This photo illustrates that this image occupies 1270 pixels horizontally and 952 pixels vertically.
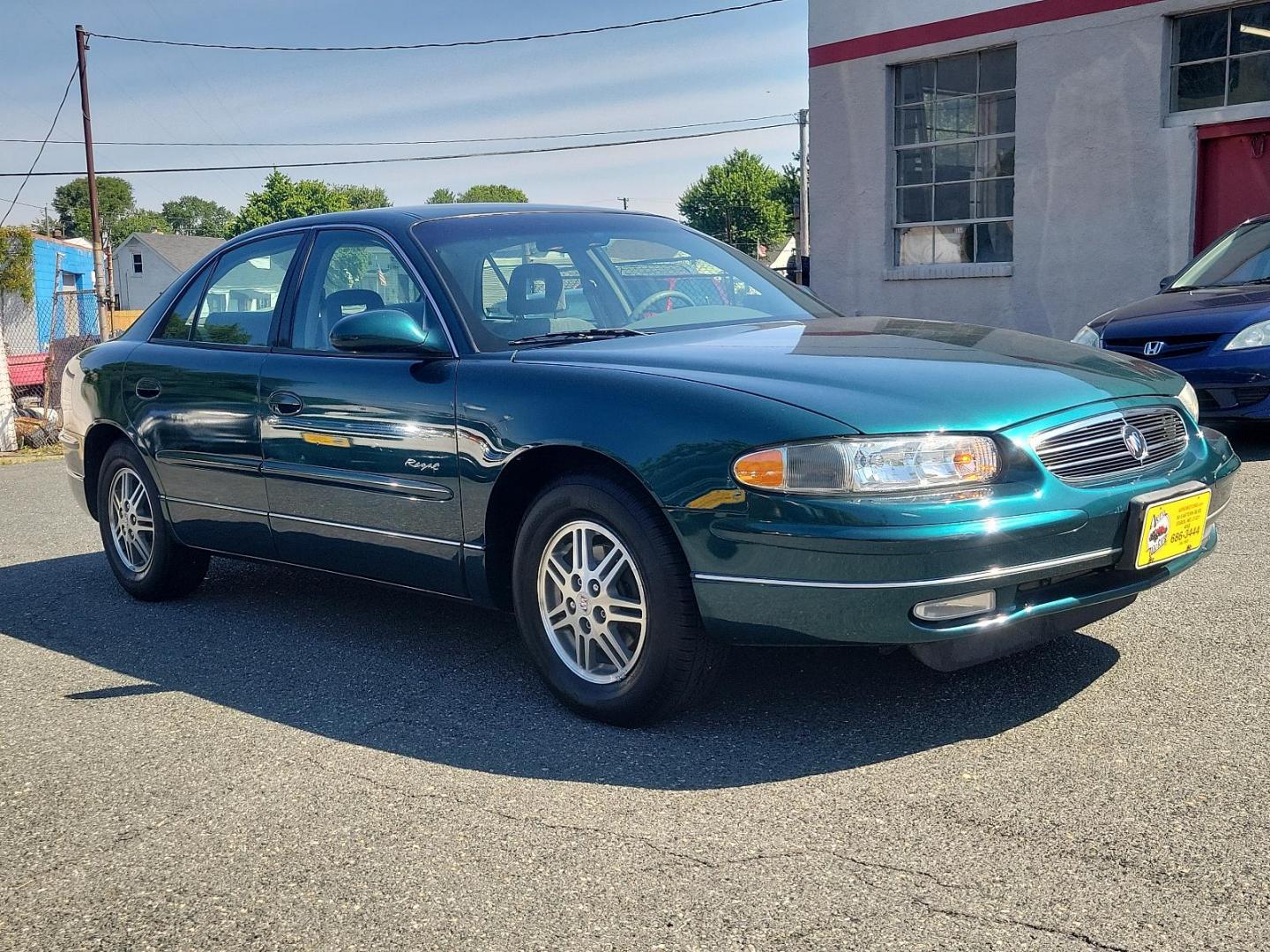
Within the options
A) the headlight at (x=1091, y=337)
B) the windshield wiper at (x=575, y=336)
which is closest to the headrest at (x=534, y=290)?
the windshield wiper at (x=575, y=336)

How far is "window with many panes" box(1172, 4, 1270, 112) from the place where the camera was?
40.2 feet

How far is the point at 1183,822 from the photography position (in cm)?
300

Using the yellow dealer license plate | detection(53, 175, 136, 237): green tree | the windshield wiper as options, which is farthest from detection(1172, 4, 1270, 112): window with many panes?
detection(53, 175, 136, 237): green tree

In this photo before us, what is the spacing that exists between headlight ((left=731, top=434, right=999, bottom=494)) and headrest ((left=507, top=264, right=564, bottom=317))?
1.36m

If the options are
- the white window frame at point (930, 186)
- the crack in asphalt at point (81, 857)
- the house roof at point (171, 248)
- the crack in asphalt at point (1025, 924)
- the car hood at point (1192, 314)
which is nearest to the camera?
the crack in asphalt at point (1025, 924)

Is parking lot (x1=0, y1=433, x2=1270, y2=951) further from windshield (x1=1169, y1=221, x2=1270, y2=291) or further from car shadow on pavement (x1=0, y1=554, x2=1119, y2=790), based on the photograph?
windshield (x1=1169, y1=221, x2=1270, y2=291)

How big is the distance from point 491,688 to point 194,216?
16798 centimetres

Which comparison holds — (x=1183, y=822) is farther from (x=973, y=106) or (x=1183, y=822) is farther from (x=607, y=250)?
(x=973, y=106)

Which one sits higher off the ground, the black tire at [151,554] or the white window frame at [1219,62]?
the white window frame at [1219,62]

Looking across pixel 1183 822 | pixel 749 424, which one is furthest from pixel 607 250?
pixel 1183 822

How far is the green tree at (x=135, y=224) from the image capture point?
138625 millimetres

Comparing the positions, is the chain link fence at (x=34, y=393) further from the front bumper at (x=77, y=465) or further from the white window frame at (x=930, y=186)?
the white window frame at (x=930, y=186)

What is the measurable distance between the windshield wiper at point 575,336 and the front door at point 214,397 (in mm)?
1236

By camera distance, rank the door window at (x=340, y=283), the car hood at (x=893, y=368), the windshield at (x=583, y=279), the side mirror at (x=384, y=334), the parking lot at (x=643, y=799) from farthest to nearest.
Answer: the door window at (x=340, y=283) < the windshield at (x=583, y=279) < the side mirror at (x=384, y=334) < the car hood at (x=893, y=368) < the parking lot at (x=643, y=799)
